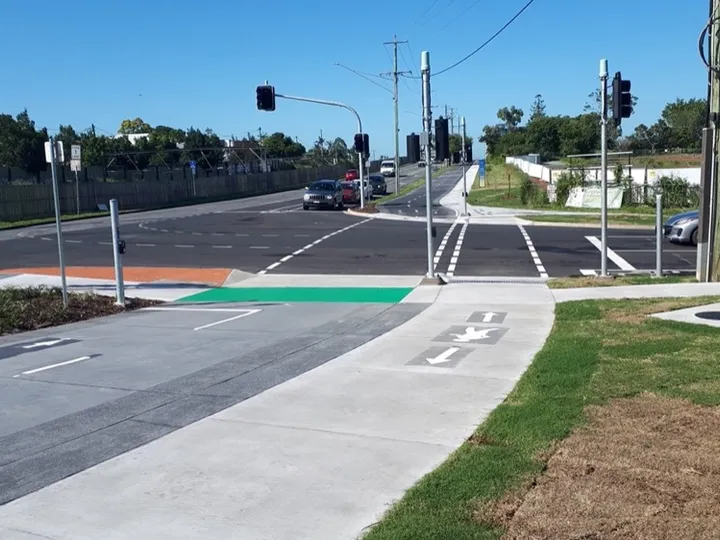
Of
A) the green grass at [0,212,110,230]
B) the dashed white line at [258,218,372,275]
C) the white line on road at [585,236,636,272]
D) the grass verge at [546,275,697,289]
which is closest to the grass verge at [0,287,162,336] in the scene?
the dashed white line at [258,218,372,275]

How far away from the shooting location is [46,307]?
13.9 m

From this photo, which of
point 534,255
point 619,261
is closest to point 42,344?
point 534,255

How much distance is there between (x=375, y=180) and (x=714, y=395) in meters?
59.8

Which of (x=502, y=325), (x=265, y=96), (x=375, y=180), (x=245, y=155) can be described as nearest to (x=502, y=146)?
(x=245, y=155)

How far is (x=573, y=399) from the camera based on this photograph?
716cm

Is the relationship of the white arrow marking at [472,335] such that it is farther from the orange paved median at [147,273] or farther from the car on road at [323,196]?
the car on road at [323,196]

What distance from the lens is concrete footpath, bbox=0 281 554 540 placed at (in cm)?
491

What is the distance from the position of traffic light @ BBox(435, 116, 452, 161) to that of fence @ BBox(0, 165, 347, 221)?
3419cm

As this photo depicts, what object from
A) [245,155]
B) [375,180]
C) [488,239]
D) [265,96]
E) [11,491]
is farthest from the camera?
[245,155]

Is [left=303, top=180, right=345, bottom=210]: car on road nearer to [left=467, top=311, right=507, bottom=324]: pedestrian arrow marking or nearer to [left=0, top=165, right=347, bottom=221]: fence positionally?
[left=0, top=165, right=347, bottom=221]: fence

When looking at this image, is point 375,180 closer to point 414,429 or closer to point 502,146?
point 414,429

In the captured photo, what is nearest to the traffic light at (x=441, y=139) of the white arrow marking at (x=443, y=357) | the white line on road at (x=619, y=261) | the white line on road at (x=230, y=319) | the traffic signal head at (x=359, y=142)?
the white line on road at (x=619, y=261)

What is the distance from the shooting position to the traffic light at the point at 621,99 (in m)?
15.7

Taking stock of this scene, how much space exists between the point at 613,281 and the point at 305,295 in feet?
19.9
